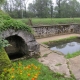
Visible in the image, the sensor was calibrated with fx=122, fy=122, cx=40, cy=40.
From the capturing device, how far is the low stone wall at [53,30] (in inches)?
498

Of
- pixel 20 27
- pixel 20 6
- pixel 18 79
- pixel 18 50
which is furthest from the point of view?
pixel 20 6

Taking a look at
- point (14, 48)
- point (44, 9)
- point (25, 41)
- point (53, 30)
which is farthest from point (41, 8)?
point (25, 41)

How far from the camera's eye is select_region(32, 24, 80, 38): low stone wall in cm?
1265

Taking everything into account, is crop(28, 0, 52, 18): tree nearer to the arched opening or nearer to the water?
the water

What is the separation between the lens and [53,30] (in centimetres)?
1368

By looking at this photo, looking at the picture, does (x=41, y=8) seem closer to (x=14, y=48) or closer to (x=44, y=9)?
(x=44, y=9)

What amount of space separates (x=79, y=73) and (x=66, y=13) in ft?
85.3

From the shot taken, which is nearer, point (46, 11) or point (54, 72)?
point (54, 72)

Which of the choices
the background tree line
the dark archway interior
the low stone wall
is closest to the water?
the dark archway interior

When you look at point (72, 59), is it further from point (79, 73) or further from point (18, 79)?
point (18, 79)

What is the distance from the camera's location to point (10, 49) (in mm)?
7887

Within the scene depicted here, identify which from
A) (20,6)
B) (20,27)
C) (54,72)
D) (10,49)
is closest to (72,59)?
(54,72)

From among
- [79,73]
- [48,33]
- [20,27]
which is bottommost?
[79,73]

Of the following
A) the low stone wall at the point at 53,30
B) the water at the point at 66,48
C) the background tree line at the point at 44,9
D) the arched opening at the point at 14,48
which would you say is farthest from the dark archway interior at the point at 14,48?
the background tree line at the point at 44,9
